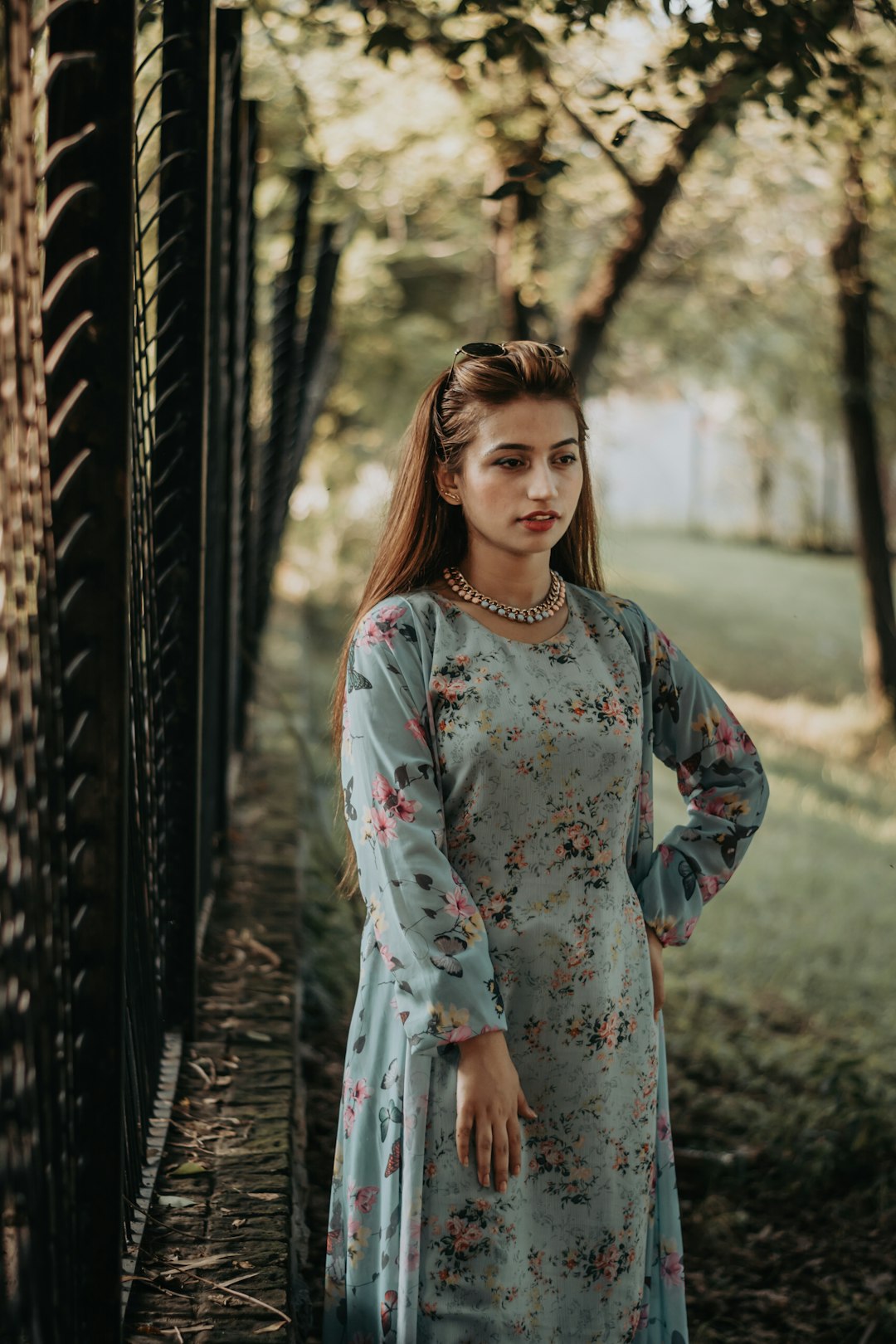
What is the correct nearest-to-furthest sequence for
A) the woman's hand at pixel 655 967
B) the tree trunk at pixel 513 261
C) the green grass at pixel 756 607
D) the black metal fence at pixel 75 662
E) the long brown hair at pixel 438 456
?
the black metal fence at pixel 75 662 → the long brown hair at pixel 438 456 → the woman's hand at pixel 655 967 → the tree trunk at pixel 513 261 → the green grass at pixel 756 607

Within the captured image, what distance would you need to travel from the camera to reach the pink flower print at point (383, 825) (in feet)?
6.22

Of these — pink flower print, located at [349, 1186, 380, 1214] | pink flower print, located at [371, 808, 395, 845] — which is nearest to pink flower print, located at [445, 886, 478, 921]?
pink flower print, located at [371, 808, 395, 845]

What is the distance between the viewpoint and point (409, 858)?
1.88 m

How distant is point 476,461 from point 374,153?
24.5 ft

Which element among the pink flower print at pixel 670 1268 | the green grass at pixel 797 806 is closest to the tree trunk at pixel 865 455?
the green grass at pixel 797 806

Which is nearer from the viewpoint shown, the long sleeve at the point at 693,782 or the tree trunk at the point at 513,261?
the long sleeve at the point at 693,782

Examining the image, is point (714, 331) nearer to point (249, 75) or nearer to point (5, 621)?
point (249, 75)

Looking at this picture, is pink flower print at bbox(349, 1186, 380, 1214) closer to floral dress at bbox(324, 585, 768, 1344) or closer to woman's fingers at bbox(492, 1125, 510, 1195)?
floral dress at bbox(324, 585, 768, 1344)

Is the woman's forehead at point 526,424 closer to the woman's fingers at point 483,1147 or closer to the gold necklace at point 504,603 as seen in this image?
the gold necklace at point 504,603

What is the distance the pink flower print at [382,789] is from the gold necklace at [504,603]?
36cm

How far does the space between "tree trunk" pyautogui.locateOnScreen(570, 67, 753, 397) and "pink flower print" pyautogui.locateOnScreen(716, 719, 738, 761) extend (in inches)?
158

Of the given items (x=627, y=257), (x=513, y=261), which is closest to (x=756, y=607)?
(x=627, y=257)

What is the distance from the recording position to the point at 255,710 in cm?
673

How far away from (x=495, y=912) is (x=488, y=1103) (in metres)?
0.28
